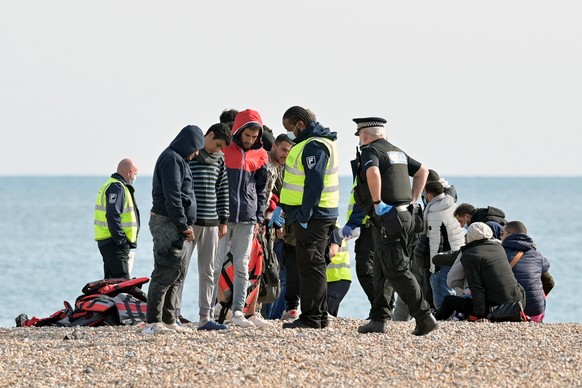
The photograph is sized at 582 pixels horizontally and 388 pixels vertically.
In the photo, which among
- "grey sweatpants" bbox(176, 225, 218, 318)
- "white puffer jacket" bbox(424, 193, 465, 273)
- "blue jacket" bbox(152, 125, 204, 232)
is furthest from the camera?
"white puffer jacket" bbox(424, 193, 465, 273)

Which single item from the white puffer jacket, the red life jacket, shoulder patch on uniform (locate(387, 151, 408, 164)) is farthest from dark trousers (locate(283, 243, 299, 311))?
shoulder patch on uniform (locate(387, 151, 408, 164))

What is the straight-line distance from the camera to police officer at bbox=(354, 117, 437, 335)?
463 inches

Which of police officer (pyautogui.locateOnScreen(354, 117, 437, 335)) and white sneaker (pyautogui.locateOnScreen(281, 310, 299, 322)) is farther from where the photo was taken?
white sneaker (pyautogui.locateOnScreen(281, 310, 299, 322))

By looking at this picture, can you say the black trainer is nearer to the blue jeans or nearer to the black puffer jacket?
the black puffer jacket

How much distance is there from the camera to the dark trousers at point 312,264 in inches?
478

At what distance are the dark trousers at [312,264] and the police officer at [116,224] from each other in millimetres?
3414

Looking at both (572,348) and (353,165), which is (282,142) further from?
(572,348)

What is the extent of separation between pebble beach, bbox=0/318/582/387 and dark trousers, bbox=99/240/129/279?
2.38 meters

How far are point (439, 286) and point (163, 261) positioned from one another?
159 inches

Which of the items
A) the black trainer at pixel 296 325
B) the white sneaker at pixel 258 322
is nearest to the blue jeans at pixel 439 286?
the white sneaker at pixel 258 322

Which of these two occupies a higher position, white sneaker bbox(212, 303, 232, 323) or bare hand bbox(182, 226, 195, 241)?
bare hand bbox(182, 226, 195, 241)

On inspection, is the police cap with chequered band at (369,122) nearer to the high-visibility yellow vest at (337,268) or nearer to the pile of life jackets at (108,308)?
the high-visibility yellow vest at (337,268)

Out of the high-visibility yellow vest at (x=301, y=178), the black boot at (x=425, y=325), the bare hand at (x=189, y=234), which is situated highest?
the high-visibility yellow vest at (x=301, y=178)

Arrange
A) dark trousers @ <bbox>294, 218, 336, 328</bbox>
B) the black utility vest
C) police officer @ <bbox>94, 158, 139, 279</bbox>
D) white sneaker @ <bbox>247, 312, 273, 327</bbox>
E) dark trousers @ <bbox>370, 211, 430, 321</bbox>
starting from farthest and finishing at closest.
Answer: police officer @ <bbox>94, 158, 139, 279</bbox> → white sneaker @ <bbox>247, 312, 273, 327</bbox> → dark trousers @ <bbox>294, 218, 336, 328</bbox> → the black utility vest → dark trousers @ <bbox>370, 211, 430, 321</bbox>
